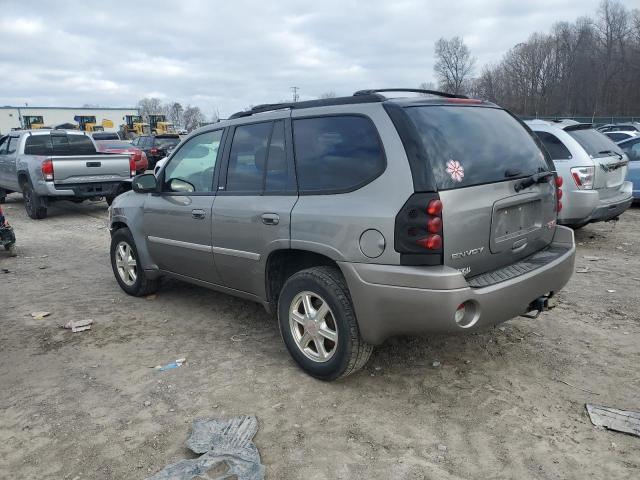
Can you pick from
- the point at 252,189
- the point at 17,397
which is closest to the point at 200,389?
the point at 17,397

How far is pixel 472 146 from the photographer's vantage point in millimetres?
3371

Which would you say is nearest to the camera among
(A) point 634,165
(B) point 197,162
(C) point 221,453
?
(C) point 221,453

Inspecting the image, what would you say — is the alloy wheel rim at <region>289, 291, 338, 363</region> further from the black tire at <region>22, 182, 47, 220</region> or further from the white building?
the white building

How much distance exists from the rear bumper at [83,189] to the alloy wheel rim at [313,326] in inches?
356

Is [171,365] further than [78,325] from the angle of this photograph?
No

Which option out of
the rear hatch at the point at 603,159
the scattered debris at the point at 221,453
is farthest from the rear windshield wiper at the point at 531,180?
the rear hatch at the point at 603,159

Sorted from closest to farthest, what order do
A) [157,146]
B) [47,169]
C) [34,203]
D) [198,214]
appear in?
[198,214]
[47,169]
[34,203]
[157,146]

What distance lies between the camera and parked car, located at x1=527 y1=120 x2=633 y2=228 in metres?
7.22

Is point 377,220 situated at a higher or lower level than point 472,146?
lower

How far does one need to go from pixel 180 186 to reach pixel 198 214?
0.52 m

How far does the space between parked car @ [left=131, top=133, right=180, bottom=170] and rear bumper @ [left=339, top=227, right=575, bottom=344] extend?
65.8 ft

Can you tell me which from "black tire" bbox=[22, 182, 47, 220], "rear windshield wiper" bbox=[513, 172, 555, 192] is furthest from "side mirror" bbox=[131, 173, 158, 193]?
"black tire" bbox=[22, 182, 47, 220]

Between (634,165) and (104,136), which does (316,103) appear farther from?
(104,136)

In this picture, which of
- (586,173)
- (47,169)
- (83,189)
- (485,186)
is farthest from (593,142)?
(47,169)
